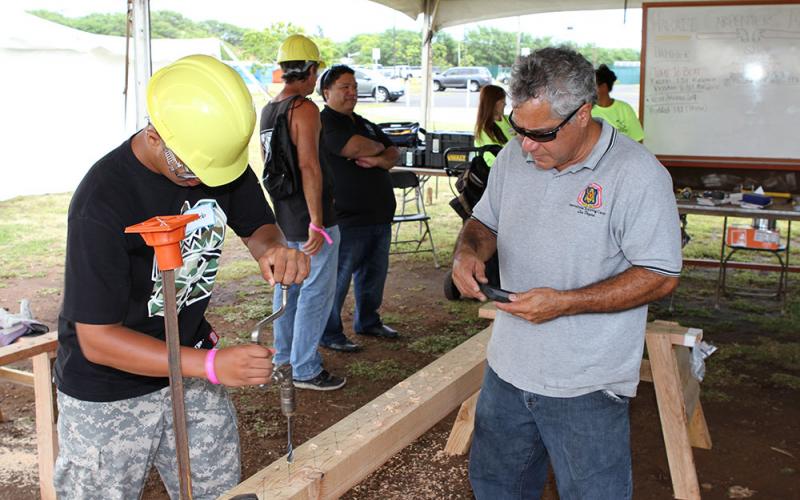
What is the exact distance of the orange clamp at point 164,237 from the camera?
1.43 meters

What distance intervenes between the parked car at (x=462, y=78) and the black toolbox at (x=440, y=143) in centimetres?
1695

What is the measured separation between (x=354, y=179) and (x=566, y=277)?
3.08 metres

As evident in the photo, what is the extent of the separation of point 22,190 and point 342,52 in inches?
710

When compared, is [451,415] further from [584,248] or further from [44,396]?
[584,248]

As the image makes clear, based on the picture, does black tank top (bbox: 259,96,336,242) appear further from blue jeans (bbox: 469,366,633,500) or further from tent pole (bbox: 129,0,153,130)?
blue jeans (bbox: 469,366,633,500)

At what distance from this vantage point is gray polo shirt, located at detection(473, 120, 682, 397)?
6.80ft

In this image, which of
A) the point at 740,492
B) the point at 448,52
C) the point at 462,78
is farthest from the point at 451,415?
the point at 448,52

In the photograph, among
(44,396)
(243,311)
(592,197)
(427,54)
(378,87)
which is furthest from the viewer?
(378,87)

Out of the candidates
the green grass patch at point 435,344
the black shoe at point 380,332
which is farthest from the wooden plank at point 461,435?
the black shoe at point 380,332

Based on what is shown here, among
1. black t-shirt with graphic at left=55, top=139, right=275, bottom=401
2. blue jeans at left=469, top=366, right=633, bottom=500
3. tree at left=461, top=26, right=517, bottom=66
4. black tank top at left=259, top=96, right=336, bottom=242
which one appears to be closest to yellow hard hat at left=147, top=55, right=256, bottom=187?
black t-shirt with graphic at left=55, top=139, right=275, bottom=401

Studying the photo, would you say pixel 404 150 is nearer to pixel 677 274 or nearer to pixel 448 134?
pixel 448 134

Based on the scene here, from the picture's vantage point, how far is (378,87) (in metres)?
23.6

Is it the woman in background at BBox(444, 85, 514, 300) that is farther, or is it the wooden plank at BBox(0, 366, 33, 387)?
the woman in background at BBox(444, 85, 514, 300)

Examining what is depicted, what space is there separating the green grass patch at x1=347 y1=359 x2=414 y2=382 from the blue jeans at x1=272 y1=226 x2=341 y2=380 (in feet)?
1.23
